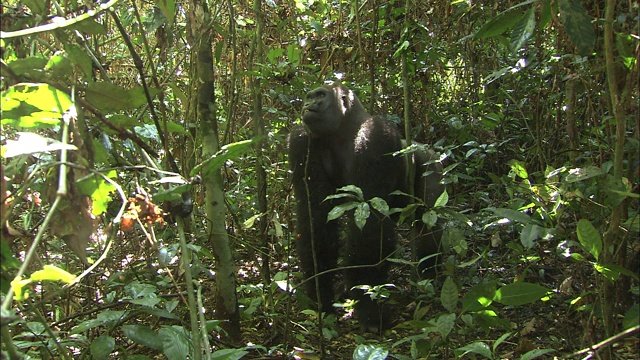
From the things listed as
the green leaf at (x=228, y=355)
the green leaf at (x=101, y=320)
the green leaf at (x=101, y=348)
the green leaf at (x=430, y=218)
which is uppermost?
the green leaf at (x=430, y=218)

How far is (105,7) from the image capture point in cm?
158

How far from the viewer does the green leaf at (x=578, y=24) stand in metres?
1.79

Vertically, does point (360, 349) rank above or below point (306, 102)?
below

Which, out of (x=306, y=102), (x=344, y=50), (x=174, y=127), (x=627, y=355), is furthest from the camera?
(x=344, y=50)

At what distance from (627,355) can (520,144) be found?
3.38 metres

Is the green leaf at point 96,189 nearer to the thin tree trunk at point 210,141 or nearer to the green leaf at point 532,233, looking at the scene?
the thin tree trunk at point 210,141

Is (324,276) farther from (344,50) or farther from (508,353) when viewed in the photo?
(344,50)

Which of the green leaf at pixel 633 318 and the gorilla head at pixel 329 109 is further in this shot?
the gorilla head at pixel 329 109

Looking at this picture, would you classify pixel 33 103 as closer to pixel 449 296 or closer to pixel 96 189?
pixel 96 189

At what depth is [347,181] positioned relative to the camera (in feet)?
14.7

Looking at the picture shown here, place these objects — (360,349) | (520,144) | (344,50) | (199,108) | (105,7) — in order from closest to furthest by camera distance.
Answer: (105,7) → (360,349) → (199,108) → (344,50) → (520,144)

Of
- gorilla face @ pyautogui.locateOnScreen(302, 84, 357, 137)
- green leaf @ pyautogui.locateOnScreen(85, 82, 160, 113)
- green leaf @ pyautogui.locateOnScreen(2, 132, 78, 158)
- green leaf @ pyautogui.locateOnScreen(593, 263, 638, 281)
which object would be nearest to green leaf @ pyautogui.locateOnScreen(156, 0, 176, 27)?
green leaf @ pyautogui.locateOnScreen(85, 82, 160, 113)

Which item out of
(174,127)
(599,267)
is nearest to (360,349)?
(599,267)

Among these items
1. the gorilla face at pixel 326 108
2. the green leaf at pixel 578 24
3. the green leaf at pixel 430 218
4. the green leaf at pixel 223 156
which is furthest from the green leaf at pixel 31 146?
the gorilla face at pixel 326 108
